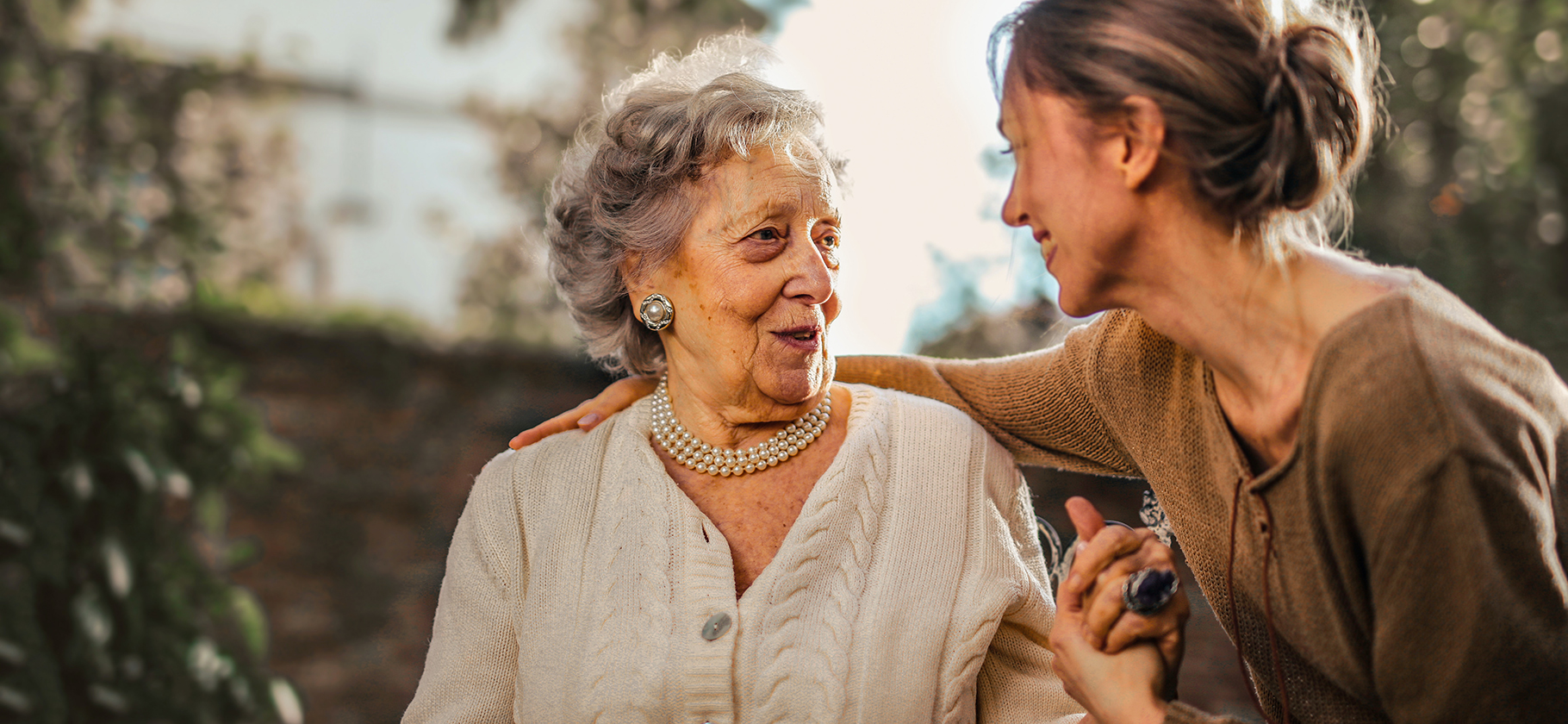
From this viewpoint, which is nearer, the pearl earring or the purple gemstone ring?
the purple gemstone ring

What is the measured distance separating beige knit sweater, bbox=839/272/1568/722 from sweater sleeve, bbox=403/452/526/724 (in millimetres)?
1169

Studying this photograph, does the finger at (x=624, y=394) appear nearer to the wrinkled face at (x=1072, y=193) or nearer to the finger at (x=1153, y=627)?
the wrinkled face at (x=1072, y=193)

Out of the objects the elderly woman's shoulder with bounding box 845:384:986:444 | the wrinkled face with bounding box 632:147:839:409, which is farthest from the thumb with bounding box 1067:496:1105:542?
the wrinkled face with bounding box 632:147:839:409

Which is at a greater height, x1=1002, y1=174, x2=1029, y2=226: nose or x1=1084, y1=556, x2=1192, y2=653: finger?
x1=1002, y1=174, x2=1029, y2=226: nose

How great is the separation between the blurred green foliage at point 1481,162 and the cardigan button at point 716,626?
3.06 meters

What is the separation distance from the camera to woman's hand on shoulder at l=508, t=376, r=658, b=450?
6.73 ft

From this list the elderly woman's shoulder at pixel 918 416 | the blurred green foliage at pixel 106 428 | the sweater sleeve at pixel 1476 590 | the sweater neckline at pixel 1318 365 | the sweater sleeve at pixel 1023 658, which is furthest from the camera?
the blurred green foliage at pixel 106 428

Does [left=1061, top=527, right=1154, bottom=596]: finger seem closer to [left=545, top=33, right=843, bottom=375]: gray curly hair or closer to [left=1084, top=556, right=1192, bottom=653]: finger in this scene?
[left=1084, top=556, right=1192, bottom=653]: finger

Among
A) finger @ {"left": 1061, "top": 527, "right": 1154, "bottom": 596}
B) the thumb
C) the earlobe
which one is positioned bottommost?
finger @ {"left": 1061, "top": 527, "right": 1154, "bottom": 596}

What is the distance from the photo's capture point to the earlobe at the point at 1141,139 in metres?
1.31

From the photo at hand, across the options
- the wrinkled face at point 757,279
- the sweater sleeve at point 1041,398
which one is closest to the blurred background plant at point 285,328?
the sweater sleeve at point 1041,398

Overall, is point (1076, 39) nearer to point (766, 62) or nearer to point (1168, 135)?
point (1168, 135)

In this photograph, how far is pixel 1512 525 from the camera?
3.91 feet

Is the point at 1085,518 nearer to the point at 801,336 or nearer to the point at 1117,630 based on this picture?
the point at 1117,630
